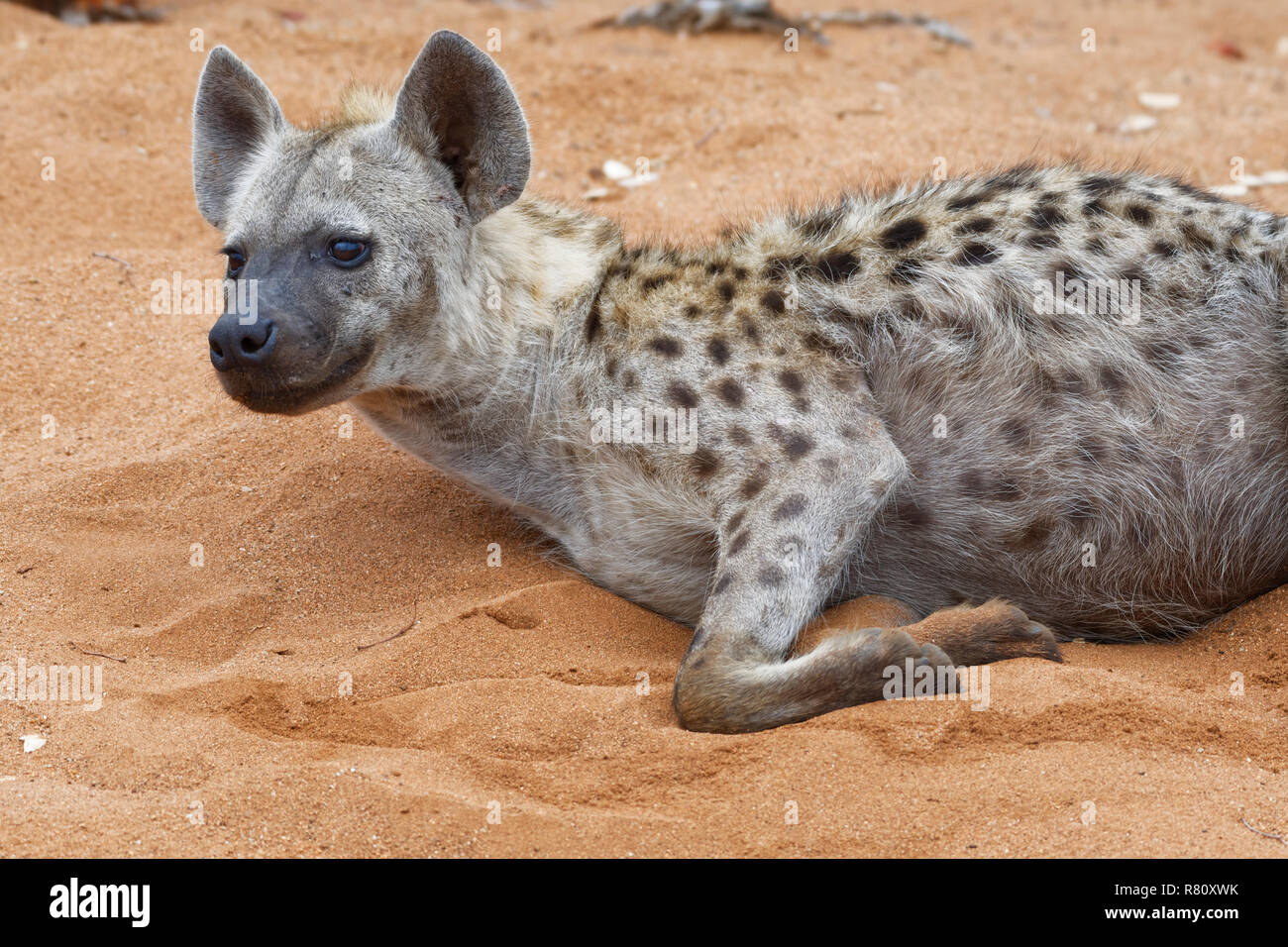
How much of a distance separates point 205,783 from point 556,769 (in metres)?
0.81

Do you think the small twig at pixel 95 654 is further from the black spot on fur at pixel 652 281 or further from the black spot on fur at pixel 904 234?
the black spot on fur at pixel 904 234

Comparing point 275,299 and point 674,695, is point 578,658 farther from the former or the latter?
point 275,299

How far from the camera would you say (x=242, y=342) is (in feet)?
12.2

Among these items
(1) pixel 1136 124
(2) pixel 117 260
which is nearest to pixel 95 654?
(2) pixel 117 260

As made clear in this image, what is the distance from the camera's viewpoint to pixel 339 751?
3.41 m

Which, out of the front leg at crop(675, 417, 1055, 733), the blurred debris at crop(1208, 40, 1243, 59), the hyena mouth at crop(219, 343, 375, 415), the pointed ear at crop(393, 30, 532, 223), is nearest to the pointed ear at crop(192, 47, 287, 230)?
the pointed ear at crop(393, 30, 532, 223)

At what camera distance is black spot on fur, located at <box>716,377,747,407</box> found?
4012 mm

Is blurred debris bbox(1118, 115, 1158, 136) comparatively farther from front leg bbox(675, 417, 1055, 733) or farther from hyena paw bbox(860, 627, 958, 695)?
hyena paw bbox(860, 627, 958, 695)

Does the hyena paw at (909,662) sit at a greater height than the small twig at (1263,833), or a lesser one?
greater

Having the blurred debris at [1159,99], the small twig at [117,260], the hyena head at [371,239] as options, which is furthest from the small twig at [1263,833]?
the blurred debris at [1159,99]

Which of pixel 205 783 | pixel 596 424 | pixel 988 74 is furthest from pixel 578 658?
pixel 988 74

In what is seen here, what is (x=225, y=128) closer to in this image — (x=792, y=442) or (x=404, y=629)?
(x=404, y=629)

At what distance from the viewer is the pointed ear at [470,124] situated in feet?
13.5

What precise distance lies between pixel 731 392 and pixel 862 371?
16.3 inches
